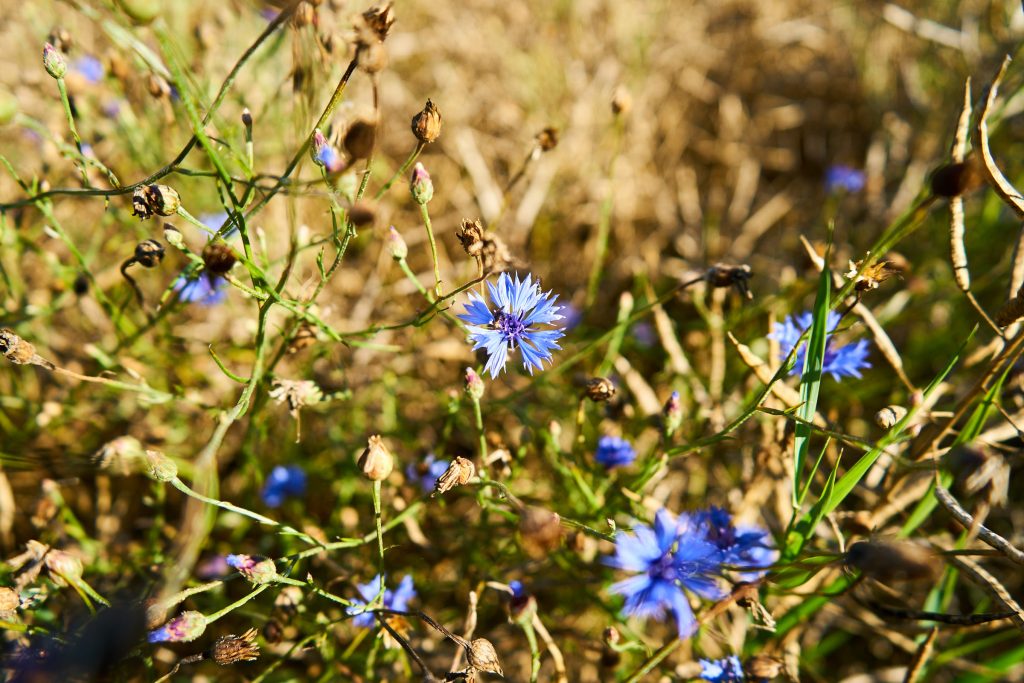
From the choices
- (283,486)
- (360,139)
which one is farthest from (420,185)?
(283,486)

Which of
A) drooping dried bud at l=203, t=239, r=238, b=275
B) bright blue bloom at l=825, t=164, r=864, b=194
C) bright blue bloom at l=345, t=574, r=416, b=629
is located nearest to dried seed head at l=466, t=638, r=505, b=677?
bright blue bloom at l=345, t=574, r=416, b=629

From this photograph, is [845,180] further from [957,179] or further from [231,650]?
[231,650]

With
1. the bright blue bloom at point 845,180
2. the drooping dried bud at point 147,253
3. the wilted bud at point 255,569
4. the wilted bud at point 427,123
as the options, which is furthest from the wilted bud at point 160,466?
the bright blue bloom at point 845,180

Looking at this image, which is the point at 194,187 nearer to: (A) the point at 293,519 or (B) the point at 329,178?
(A) the point at 293,519

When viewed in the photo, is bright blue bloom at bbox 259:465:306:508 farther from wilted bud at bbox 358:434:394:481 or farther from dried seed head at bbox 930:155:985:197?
dried seed head at bbox 930:155:985:197

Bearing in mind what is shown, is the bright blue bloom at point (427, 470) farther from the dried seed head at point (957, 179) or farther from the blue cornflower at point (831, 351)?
the dried seed head at point (957, 179)

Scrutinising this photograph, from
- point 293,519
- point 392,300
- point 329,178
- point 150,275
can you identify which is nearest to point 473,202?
point 392,300
